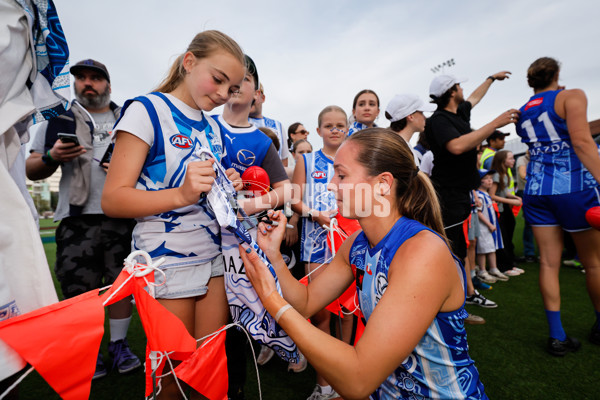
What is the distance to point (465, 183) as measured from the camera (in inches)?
112

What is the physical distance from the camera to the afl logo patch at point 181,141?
1.29 meters

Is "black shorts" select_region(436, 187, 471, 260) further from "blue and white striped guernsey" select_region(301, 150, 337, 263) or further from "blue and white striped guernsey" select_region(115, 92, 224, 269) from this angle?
"blue and white striped guernsey" select_region(115, 92, 224, 269)

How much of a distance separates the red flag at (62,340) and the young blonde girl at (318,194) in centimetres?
162

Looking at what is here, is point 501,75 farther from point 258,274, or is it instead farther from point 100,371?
point 100,371

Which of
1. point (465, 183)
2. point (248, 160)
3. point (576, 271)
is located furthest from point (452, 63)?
point (248, 160)

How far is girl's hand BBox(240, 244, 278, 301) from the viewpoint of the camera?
1202 millimetres

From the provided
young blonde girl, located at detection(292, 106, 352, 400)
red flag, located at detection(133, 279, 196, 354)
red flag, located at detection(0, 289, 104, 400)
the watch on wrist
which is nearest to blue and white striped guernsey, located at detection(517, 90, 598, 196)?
young blonde girl, located at detection(292, 106, 352, 400)

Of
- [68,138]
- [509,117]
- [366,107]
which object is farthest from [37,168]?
[509,117]

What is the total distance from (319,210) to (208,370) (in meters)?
1.55

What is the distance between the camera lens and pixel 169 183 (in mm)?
1294

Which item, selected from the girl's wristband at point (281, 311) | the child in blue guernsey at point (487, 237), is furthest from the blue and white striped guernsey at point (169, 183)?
the child in blue guernsey at point (487, 237)

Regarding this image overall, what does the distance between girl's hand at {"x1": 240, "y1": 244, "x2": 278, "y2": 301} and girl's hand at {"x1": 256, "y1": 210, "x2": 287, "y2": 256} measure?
155 millimetres

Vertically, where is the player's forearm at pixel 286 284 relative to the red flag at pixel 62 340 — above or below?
below

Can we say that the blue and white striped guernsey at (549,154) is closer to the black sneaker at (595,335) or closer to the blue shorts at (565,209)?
the blue shorts at (565,209)
